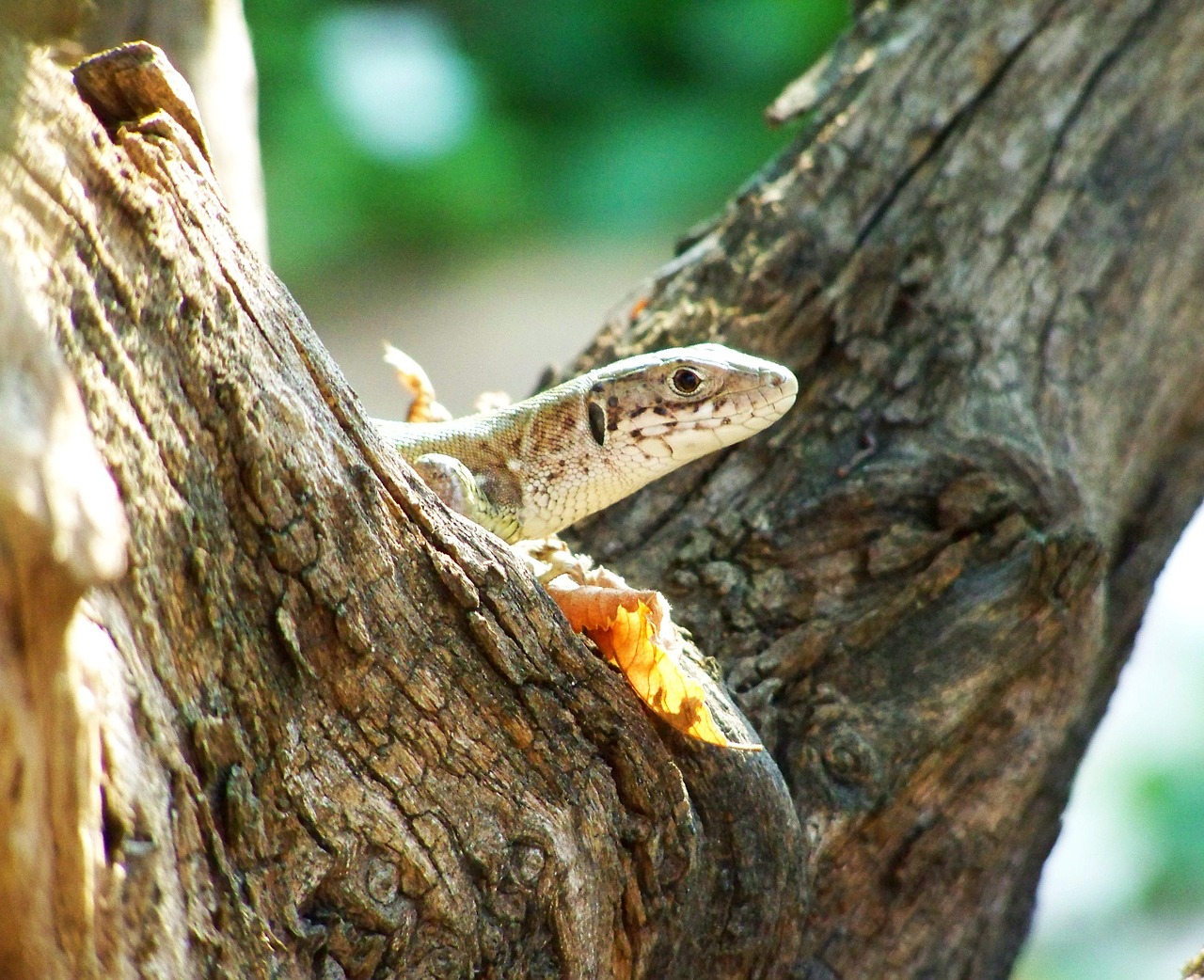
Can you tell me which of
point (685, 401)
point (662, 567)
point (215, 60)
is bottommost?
point (662, 567)

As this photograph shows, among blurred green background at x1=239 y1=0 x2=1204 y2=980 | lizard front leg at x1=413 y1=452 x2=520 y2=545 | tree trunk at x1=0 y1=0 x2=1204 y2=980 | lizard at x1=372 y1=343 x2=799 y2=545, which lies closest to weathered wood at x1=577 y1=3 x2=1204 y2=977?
tree trunk at x1=0 y1=0 x2=1204 y2=980

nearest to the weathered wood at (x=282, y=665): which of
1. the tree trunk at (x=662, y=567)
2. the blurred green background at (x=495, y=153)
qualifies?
the tree trunk at (x=662, y=567)

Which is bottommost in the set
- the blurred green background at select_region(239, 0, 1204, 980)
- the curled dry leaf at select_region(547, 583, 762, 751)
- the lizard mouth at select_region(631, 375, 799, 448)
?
the curled dry leaf at select_region(547, 583, 762, 751)

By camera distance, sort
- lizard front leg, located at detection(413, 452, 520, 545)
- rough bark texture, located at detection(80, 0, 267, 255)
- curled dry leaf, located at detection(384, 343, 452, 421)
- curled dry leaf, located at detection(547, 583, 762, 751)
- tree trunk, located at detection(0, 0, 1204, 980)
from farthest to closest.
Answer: rough bark texture, located at detection(80, 0, 267, 255) < curled dry leaf, located at detection(384, 343, 452, 421) < lizard front leg, located at detection(413, 452, 520, 545) < curled dry leaf, located at detection(547, 583, 762, 751) < tree trunk, located at detection(0, 0, 1204, 980)

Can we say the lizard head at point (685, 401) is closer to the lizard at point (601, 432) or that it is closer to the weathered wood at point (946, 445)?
the lizard at point (601, 432)

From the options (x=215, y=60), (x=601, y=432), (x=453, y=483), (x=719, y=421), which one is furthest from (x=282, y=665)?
(x=215, y=60)

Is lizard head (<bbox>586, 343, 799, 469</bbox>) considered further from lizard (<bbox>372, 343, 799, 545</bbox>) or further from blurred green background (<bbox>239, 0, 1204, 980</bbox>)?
blurred green background (<bbox>239, 0, 1204, 980</bbox>)

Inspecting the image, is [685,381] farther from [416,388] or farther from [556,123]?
[556,123]
